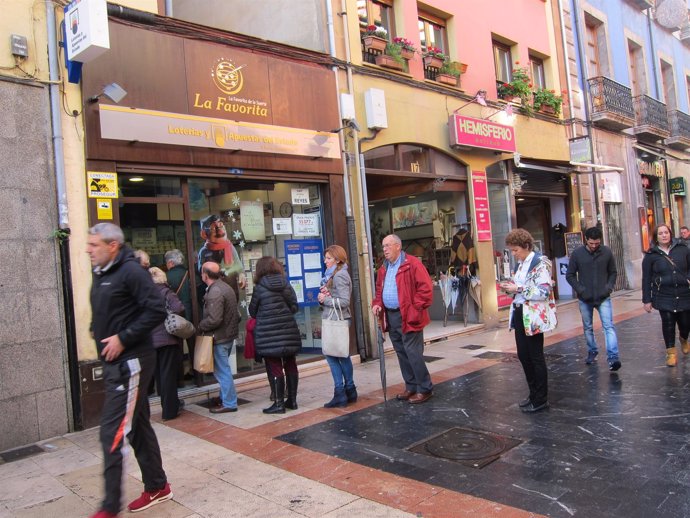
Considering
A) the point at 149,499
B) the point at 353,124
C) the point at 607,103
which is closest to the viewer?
the point at 149,499

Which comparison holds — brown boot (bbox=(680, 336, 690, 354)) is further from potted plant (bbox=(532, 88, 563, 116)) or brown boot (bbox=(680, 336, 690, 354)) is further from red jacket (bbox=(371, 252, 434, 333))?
potted plant (bbox=(532, 88, 563, 116))

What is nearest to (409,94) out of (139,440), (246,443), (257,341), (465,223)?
(465,223)

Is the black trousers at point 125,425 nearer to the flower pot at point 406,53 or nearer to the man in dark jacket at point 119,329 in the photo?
the man in dark jacket at point 119,329

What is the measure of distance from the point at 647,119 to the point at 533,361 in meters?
15.1

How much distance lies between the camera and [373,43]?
9.65 m

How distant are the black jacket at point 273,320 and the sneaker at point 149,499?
2.04 m

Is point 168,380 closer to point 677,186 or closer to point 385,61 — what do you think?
point 385,61

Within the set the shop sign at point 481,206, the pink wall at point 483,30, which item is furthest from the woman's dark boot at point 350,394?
the pink wall at point 483,30

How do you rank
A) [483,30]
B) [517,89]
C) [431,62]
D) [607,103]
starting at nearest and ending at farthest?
[431,62], [483,30], [517,89], [607,103]

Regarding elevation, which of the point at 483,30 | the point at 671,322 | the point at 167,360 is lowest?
the point at 671,322

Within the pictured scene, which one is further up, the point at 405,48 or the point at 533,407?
the point at 405,48

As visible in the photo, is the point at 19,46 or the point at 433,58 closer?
the point at 19,46

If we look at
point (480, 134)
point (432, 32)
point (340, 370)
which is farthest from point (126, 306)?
point (432, 32)

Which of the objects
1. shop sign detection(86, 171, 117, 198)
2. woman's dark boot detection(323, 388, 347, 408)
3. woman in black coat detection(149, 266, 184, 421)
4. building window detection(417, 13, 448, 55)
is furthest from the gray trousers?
building window detection(417, 13, 448, 55)
